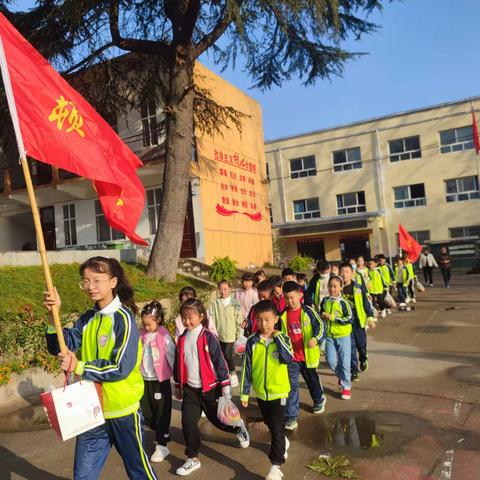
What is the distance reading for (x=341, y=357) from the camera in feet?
18.5

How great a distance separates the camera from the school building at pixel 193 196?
1783cm

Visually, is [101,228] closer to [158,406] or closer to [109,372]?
[158,406]

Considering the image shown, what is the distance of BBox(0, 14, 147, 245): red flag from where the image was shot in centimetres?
360

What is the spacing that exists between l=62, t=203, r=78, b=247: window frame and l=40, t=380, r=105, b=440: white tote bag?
18.7 metres

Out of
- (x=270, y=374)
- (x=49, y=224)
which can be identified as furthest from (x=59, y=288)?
(x=49, y=224)

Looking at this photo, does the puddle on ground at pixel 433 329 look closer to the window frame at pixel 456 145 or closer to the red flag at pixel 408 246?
the red flag at pixel 408 246

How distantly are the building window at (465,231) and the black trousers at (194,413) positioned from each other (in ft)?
88.6

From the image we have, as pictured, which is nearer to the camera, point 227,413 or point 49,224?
point 227,413

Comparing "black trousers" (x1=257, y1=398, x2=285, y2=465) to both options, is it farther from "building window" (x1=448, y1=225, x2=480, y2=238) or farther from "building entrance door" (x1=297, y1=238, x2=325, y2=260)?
"building entrance door" (x1=297, y1=238, x2=325, y2=260)

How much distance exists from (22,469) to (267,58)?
13505 mm

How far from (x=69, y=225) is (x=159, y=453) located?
59.1 feet

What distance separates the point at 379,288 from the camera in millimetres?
11070

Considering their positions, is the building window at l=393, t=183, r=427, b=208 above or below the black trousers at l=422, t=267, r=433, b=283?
above

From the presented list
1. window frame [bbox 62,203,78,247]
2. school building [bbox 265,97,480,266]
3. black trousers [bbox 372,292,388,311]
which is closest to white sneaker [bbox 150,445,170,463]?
black trousers [bbox 372,292,388,311]
